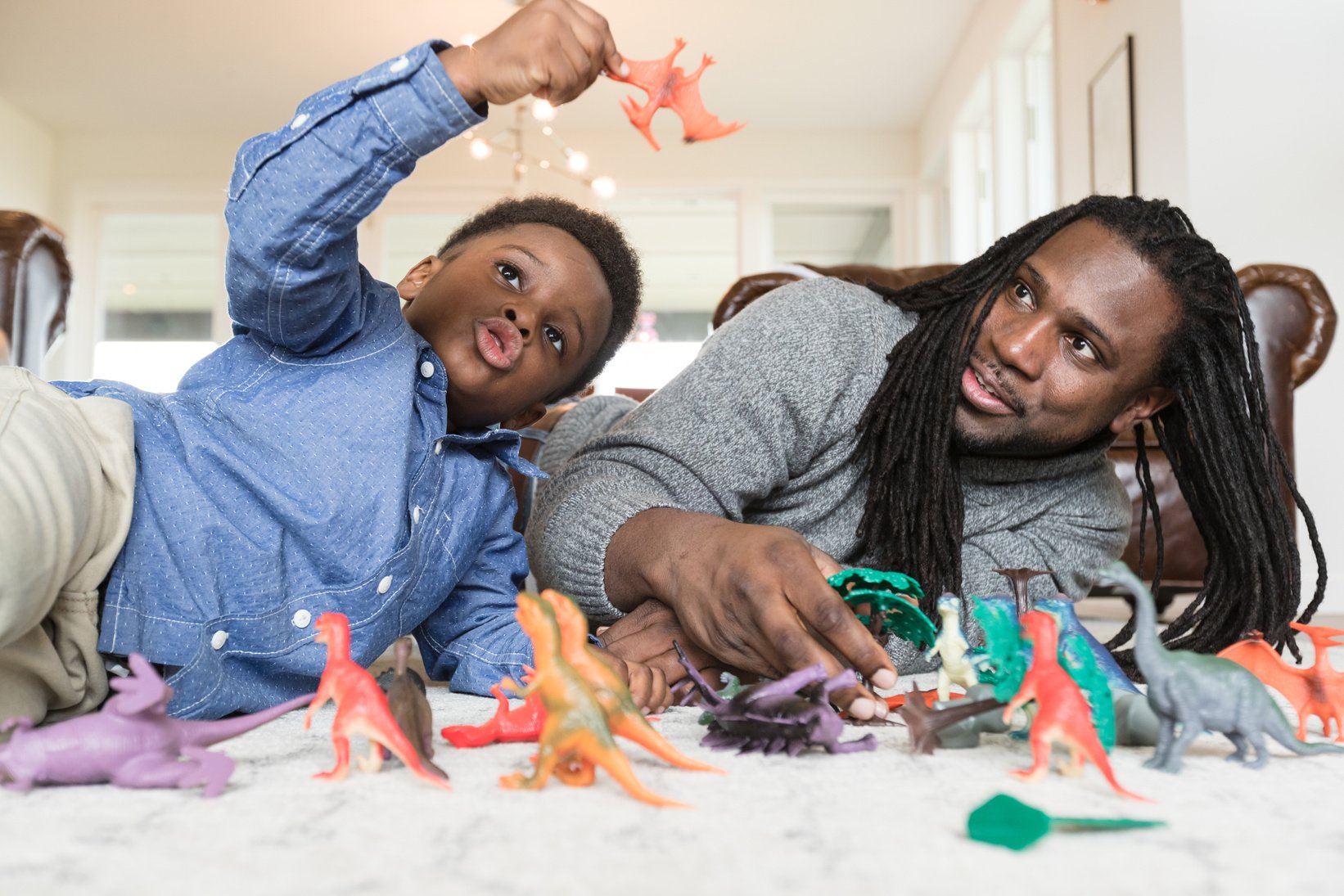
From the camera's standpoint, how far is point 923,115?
6195 mm

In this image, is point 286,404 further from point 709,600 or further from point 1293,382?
point 1293,382

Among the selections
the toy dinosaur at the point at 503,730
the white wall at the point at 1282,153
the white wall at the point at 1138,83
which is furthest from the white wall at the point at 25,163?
the toy dinosaur at the point at 503,730

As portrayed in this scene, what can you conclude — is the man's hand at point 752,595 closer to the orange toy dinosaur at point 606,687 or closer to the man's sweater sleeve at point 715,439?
the man's sweater sleeve at point 715,439

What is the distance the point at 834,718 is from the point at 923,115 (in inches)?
238

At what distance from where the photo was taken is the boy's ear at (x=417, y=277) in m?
1.19

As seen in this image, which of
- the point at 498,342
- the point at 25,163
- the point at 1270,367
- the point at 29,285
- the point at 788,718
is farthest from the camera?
the point at 25,163

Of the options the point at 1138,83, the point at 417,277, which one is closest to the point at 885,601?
the point at 417,277

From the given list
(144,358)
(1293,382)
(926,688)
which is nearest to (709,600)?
(926,688)

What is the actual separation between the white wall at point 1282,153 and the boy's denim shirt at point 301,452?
7.59ft

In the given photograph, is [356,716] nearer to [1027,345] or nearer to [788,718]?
[788,718]

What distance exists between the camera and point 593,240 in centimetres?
121

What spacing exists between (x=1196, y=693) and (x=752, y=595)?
0.32m

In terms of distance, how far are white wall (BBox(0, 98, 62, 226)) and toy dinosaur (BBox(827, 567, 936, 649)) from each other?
5.99 m

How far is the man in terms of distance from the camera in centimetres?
111
